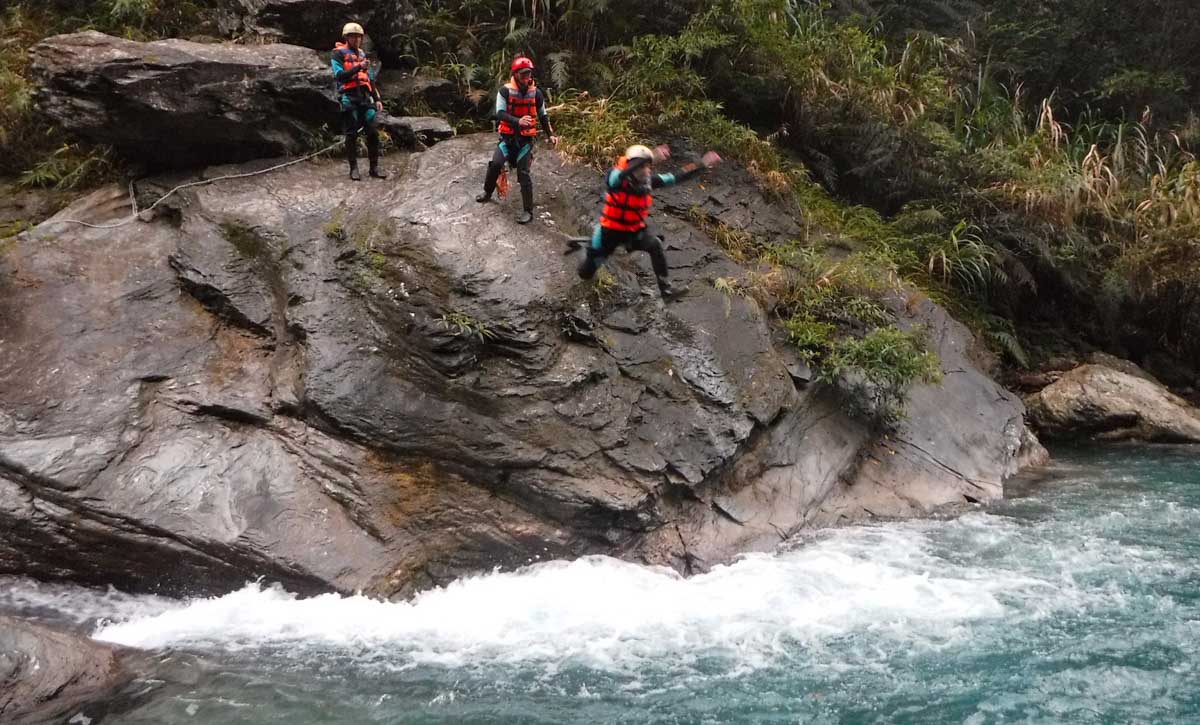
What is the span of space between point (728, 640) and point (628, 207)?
3817 mm

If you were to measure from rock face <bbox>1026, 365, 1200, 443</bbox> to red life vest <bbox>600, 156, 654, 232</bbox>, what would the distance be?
23.6 ft

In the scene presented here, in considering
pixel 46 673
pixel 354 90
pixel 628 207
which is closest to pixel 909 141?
pixel 628 207

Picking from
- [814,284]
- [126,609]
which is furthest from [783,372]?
[126,609]

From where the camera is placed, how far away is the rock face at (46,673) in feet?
16.7

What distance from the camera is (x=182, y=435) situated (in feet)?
23.9

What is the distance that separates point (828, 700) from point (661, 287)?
4584 millimetres

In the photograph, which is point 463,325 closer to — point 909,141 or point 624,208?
point 624,208

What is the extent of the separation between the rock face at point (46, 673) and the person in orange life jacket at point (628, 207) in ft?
16.2

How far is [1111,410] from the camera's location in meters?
11.2

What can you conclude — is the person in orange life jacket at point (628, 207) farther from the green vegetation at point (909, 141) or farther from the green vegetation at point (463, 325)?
the green vegetation at point (909, 141)

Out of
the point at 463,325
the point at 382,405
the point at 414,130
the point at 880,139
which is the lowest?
the point at 382,405

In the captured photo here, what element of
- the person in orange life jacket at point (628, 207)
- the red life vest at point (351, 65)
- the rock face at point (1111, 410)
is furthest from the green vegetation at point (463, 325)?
the rock face at point (1111, 410)

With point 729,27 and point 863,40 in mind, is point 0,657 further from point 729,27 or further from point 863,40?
point 863,40

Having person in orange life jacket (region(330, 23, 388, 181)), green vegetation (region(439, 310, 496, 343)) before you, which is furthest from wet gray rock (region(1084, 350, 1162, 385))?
person in orange life jacket (region(330, 23, 388, 181))
